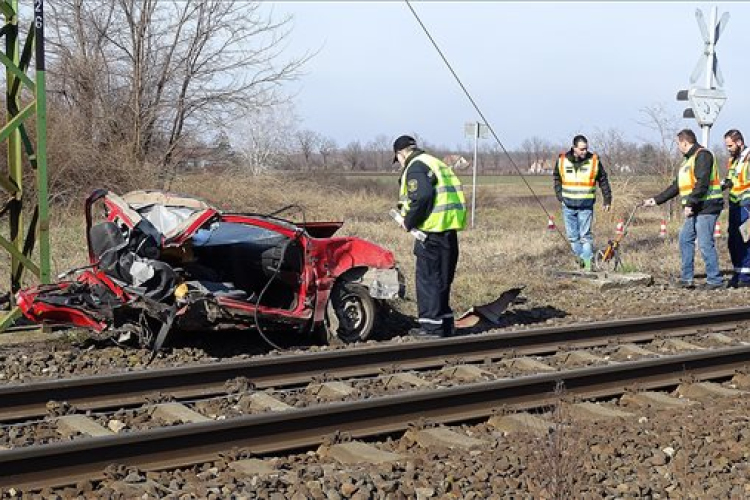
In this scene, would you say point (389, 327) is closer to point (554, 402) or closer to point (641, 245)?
point (554, 402)

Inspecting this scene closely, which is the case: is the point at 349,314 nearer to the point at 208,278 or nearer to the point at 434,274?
the point at 434,274

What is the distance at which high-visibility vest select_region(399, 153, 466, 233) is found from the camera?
9.91m

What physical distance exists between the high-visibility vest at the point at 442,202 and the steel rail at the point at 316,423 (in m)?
2.43

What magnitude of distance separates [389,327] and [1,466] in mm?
6222

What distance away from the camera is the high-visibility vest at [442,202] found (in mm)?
9914

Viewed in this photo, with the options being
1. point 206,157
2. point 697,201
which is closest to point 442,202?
point 697,201

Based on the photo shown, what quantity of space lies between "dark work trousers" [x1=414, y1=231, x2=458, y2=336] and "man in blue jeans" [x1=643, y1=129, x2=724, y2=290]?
510 centimetres

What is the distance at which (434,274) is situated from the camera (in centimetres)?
1005

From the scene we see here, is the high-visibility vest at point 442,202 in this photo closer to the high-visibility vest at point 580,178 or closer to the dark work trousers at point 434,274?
the dark work trousers at point 434,274

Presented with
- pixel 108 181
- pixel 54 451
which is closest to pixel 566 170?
pixel 54 451

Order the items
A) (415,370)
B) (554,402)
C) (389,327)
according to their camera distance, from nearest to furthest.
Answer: (554,402)
(415,370)
(389,327)

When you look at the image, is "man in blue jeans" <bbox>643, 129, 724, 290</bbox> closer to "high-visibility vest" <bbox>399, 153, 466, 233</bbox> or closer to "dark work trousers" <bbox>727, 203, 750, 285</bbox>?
"dark work trousers" <bbox>727, 203, 750, 285</bbox>

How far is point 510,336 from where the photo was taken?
9.80 m

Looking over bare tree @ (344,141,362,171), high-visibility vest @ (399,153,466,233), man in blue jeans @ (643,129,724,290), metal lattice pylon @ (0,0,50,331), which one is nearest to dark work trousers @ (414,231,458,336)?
high-visibility vest @ (399,153,466,233)
